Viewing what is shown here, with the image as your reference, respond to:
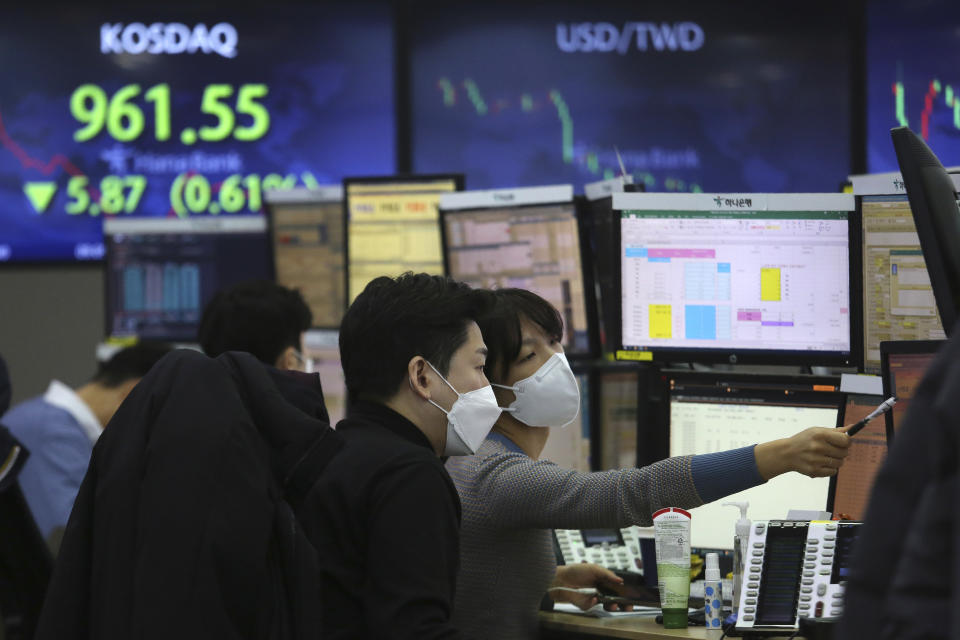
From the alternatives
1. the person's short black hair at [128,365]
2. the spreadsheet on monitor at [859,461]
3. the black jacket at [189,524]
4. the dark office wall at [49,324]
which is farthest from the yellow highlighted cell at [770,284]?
the dark office wall at [49,324]

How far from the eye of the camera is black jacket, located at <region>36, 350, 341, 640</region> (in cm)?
163

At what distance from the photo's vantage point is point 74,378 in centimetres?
580

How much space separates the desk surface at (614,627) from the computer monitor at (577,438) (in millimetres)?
853

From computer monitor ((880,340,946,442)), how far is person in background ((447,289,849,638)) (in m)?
0.16

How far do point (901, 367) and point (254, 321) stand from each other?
6.51 ft

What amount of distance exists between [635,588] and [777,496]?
35cm

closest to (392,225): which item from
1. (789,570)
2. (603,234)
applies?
(603,234)

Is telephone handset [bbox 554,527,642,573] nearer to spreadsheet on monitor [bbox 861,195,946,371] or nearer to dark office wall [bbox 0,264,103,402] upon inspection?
spreadsheet on monitor [bbox 861,195,946,371]

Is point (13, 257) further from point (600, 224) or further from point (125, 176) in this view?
point (600, 224)

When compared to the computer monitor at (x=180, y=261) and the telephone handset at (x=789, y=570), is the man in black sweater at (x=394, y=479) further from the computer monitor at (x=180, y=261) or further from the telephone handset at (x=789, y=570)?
the computer monitor at (x=180, y=261)

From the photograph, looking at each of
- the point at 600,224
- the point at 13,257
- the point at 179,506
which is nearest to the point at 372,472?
the point at 179,506

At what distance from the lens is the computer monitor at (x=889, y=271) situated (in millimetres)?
2510

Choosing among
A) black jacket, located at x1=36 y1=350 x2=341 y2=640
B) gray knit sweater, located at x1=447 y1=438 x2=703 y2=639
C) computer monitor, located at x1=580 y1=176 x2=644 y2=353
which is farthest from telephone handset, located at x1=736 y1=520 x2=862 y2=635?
computer monitor, located at x1=580 y1=176 x2=644 y2=353

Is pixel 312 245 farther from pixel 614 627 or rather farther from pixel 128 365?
pixel 614 627
